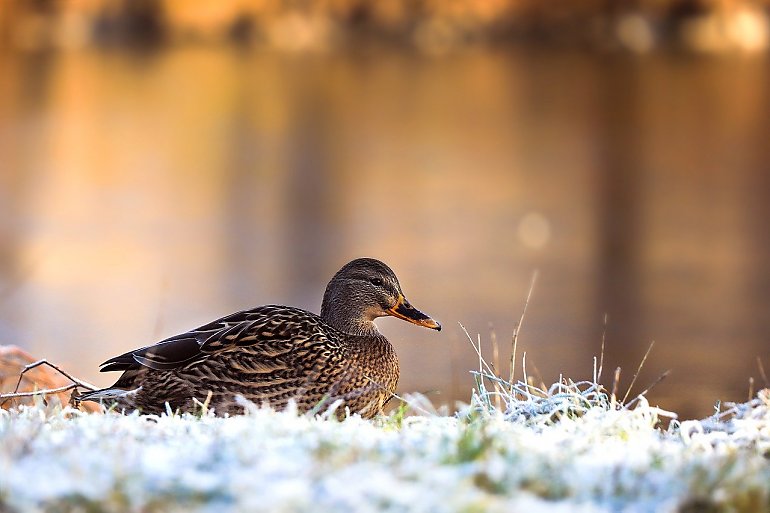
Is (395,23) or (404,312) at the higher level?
(395,23)

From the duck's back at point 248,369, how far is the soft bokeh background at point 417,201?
0.53 m

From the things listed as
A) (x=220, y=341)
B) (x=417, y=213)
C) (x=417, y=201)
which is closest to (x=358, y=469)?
(x=220, y=341)

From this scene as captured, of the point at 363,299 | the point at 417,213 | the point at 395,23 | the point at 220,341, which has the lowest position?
the point at 417,213

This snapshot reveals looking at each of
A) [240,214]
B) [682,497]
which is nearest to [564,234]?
[240,214]

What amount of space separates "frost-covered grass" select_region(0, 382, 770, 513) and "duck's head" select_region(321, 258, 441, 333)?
5.92 feet

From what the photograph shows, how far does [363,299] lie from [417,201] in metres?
14.5

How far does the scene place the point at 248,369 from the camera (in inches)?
179

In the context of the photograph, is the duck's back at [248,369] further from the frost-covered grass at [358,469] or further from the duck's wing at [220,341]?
the frost-covered grass at [358,469]

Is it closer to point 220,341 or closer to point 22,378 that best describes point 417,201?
point 22,378

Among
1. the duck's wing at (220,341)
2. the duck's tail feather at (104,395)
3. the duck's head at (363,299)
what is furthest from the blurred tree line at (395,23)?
the duck's tail feather at (104,395)

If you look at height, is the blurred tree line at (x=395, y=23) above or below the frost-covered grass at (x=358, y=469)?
above

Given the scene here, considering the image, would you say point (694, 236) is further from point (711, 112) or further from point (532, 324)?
point (711, 112)

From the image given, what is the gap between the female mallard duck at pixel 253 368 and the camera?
4.55 m

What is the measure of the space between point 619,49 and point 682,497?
56634 millimetres
